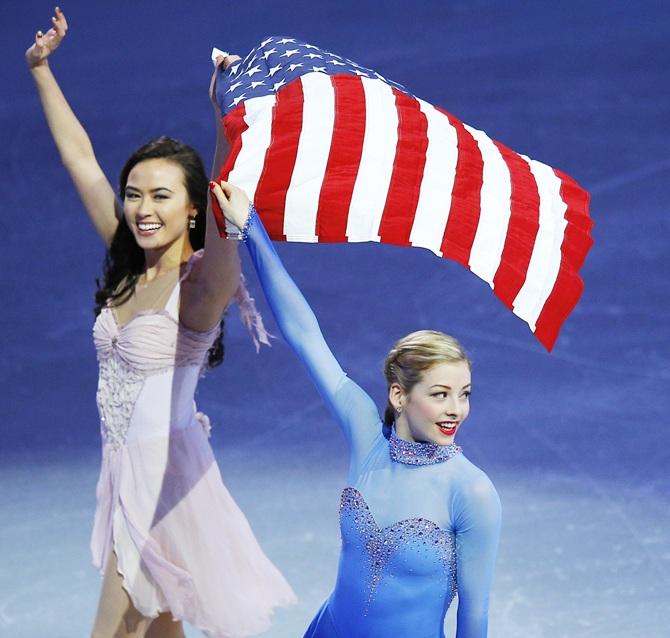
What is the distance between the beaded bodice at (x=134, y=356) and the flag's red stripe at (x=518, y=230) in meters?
0.99

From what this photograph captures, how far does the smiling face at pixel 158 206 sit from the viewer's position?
475 cm

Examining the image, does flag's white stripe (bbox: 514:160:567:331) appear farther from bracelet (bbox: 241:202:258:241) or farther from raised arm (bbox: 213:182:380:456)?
bracelet (bbox: 241:202:258:241)

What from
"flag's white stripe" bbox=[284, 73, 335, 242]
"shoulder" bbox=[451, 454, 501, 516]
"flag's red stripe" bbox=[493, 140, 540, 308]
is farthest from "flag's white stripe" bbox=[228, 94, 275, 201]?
"shoulder" bbox=[451, 454, 501, 516]

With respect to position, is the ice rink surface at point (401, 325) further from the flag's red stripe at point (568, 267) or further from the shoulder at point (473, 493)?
the shoulder at point (473, 493)

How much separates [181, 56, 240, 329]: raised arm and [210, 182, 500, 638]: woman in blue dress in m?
0.95

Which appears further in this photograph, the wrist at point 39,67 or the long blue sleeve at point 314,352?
the wrist at point 39,67

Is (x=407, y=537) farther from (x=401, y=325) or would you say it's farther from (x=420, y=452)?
(x=401, y=325)

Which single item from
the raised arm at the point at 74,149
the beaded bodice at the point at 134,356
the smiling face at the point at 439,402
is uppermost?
the raised arm at the point at 74,149

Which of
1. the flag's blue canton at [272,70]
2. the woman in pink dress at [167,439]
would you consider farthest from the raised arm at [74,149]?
the flag's blue canton at [272,70]

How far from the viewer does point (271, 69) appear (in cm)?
480

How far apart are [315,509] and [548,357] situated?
184cm

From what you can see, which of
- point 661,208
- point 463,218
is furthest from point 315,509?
point 661,208

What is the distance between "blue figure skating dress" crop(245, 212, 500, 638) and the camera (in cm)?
355

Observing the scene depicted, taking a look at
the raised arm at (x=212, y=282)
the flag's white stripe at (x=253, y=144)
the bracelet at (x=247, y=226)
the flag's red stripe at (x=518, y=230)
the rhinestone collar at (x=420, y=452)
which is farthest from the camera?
the raised arm at (x=212, y=282)
